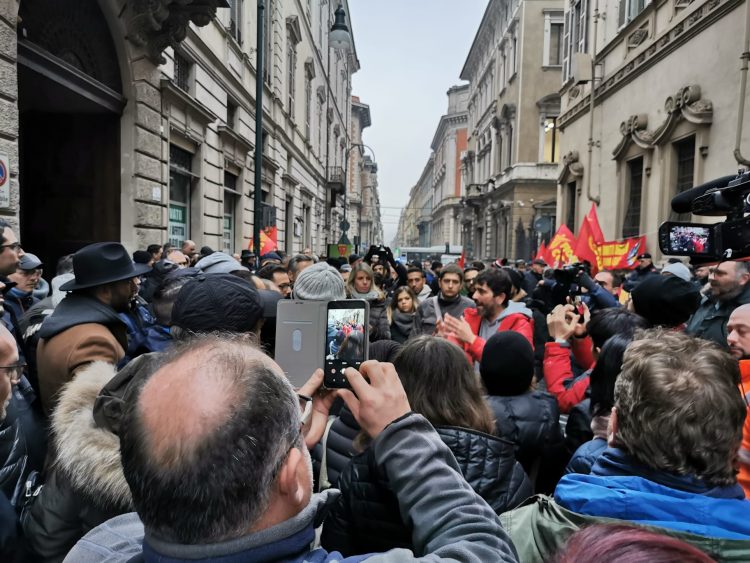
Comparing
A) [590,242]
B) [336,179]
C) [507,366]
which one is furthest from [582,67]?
[336,179]

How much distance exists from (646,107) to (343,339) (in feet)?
45.2

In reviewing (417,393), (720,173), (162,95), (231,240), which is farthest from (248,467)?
(231,240)

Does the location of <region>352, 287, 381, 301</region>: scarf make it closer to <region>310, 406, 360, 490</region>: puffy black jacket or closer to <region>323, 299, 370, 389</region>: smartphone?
<region>310, 406, 360, 490</region>: puffy black jacket

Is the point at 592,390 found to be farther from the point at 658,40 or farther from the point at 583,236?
the point at 658,40

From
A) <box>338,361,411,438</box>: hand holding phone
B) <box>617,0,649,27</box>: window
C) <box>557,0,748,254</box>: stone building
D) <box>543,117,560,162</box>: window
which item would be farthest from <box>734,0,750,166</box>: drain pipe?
<box>543,117,560,162</box>: window

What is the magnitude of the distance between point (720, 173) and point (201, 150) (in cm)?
1053

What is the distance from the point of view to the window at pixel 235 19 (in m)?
14.0

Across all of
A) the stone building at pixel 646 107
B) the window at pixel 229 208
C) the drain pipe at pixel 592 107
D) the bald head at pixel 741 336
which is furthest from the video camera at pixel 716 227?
the drain pipe at pixel 592 107

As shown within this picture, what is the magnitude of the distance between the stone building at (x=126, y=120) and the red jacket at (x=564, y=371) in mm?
5619

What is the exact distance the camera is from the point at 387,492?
4.83 ft

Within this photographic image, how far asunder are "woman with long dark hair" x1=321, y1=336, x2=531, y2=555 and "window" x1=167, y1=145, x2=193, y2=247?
9706mm

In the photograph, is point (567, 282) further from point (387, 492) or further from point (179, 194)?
point (179, 194)

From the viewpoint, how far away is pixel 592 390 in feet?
7.99

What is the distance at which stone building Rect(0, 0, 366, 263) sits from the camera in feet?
23.8
